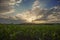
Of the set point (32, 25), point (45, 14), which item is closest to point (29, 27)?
point (32, 25)

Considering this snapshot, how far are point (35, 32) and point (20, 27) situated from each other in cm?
20

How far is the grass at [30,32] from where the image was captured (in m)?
2.98

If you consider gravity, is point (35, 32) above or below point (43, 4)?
below

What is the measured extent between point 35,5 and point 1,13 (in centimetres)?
42

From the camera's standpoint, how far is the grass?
2.98m

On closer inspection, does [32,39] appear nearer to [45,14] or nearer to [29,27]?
[29,27]

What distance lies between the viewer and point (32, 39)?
299 centimetres

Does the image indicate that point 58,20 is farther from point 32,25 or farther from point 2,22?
point 2,22

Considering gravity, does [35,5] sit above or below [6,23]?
above

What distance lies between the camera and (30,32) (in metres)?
3.01

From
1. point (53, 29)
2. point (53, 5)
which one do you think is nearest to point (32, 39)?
point (53, 29)

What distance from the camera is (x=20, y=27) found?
121 inches

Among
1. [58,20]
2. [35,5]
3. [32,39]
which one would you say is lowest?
[32,39]

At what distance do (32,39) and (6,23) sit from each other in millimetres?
383
